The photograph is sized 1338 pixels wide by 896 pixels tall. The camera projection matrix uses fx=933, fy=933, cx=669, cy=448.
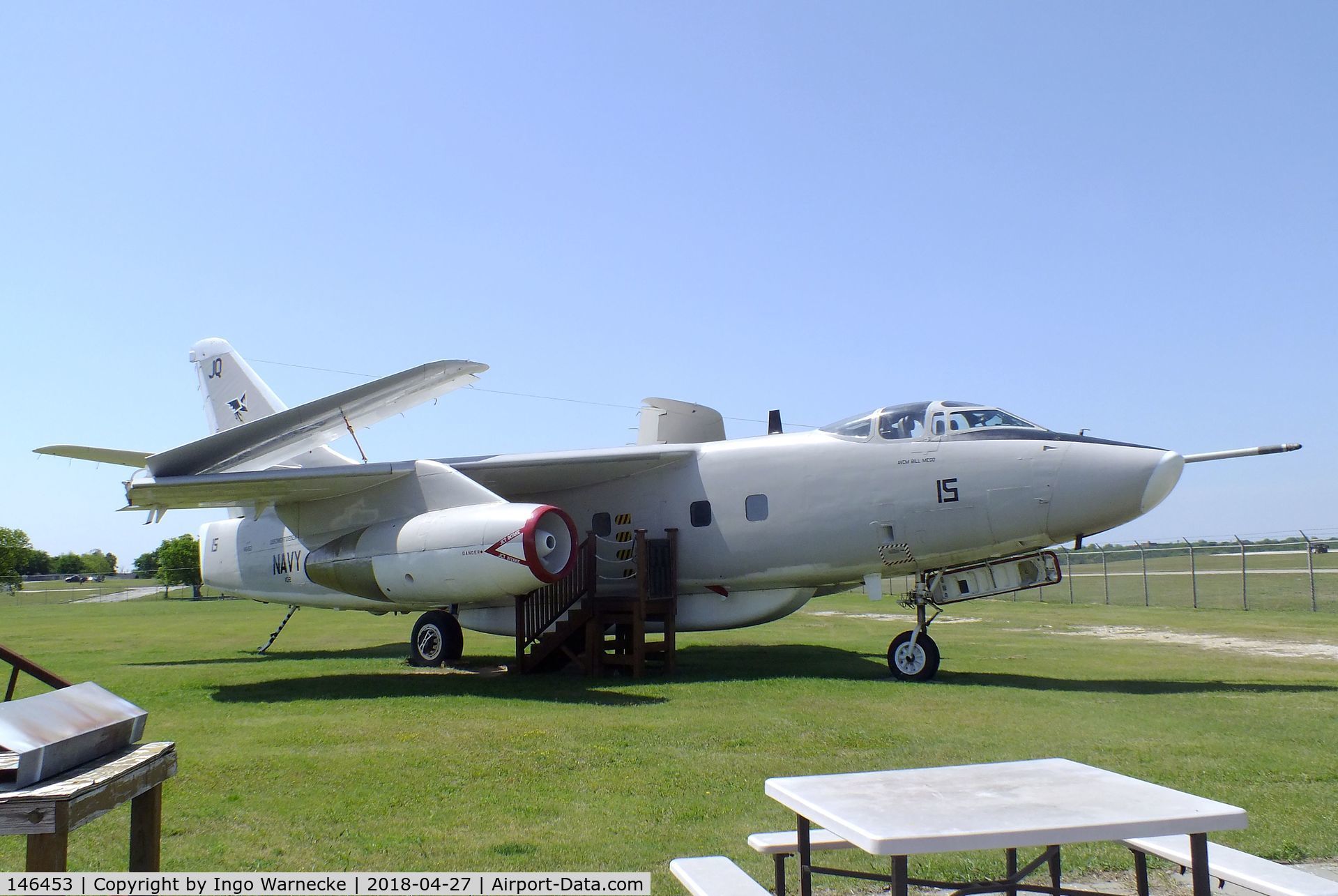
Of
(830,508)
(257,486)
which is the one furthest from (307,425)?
(830,508)

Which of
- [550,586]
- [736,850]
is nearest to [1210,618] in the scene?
[550,586]

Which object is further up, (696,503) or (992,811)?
(696,503)

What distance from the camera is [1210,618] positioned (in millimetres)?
20891

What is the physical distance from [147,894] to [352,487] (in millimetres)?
10952

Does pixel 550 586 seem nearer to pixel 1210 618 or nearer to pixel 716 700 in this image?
pixel 716 700

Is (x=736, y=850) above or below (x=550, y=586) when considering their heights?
below

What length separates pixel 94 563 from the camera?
514ft

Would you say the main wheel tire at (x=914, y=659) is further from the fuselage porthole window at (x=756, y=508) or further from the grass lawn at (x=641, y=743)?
the fuselage porthole window at (x=756, y=508)

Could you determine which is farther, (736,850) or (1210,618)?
(1210,618)

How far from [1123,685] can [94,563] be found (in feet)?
587

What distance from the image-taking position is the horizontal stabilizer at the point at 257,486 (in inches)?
464

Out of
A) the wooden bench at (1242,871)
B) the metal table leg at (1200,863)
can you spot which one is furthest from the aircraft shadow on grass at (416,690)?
A: the metal table leg at (1200,863)

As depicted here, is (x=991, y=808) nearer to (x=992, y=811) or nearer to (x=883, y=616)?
(x=992, y=811)

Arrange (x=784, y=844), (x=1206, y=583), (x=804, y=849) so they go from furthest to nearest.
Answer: (x=1206, y=583), (x=784, y=844), (x=804, y=849)
